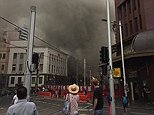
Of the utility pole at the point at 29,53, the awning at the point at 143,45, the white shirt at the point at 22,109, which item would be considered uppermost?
the awning at the point at 143,45

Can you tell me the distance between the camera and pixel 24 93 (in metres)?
4.09

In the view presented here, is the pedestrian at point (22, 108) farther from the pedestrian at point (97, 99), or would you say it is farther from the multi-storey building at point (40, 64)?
the multi-storey building at point (40, 64)

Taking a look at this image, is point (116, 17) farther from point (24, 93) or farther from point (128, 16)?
point (24, 93)

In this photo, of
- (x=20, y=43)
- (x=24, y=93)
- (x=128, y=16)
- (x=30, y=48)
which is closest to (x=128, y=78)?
(x=128, y=16)

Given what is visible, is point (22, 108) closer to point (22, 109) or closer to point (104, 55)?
point (22, 109)

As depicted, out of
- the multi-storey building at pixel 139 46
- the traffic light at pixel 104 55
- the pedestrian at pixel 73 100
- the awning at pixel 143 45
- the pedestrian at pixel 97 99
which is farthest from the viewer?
the multi-storey building at pixel 139 46

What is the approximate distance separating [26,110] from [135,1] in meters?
39.6

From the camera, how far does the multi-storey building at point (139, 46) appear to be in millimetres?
32656

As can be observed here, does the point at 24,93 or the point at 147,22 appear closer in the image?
the point at 24,93

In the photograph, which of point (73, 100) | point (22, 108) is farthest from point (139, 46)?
point (22, 108)

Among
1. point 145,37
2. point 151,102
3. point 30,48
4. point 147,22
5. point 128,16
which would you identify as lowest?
point 151,102

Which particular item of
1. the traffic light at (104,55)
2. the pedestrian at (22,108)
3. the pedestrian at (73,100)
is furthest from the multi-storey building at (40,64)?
the pedestrian at (22,108)

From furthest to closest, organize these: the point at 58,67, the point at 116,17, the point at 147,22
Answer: the point at 58,67
the point at 116,17
the point at 147,22

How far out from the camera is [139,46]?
3328 centimetres
